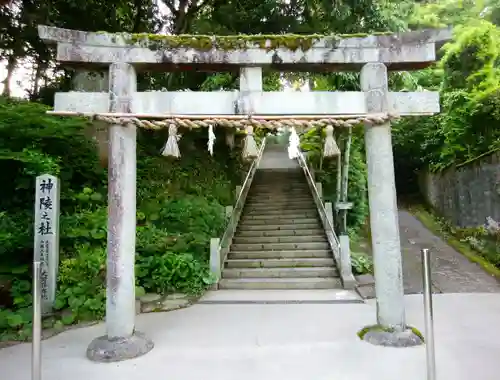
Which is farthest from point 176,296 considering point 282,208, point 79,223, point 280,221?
point 282,208

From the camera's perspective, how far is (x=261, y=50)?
16.8 ft

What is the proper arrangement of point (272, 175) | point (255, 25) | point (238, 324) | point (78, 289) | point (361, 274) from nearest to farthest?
point (238, 324), point (78, 289), point (361, 274), point (255, 25), point (272, 175)

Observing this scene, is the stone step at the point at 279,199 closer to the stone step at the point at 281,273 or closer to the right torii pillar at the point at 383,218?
the stone step at the point at 281,273

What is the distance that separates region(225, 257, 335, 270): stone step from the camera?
911 centimetres

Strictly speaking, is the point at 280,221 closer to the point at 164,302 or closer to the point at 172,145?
the point at 164,302

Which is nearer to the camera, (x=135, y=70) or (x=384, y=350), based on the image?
(x=384, y=350)

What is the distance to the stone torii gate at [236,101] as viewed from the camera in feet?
15.9

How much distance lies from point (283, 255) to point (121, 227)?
17.4 ft

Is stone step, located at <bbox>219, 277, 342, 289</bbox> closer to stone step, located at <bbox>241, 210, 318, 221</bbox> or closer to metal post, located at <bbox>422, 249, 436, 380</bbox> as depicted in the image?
stone step, located at <bbox>241, 210, 318, 221</bbox>

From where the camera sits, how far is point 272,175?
15.7 m

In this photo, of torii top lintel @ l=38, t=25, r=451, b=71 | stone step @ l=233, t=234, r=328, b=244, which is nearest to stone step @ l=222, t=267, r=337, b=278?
stone step @ l=233, t=234, r=328, b=244

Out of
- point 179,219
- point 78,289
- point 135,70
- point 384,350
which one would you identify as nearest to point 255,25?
point 179,219

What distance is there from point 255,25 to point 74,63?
7.31 m

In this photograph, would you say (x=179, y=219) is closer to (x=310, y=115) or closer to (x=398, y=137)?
(x=310, y=115)
